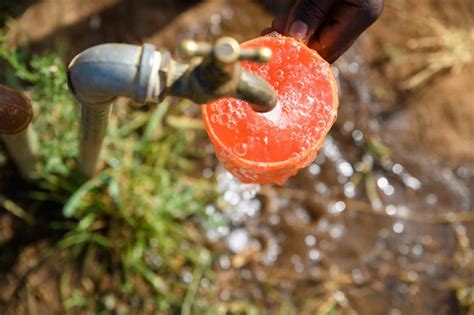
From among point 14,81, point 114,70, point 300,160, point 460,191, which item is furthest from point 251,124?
point 460,191

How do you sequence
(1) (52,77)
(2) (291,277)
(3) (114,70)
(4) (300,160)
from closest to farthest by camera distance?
(3) (114,70) → (4) (300,160) → (1) (52,77) → (2) (291,277)

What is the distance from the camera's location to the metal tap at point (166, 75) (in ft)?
3.26

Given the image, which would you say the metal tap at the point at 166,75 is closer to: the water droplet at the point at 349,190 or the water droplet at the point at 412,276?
the water droplet at the point at 349,190

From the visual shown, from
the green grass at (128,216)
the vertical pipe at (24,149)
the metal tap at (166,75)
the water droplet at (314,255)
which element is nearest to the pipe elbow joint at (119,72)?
the metal tap at (166,75)

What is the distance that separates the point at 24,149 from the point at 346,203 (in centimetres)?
131

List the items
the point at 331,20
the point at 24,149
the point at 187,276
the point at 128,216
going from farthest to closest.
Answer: the point at 187,276 < the point at 128,216 < the point at 24,149 < the point at 331,20

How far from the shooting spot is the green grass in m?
2.13

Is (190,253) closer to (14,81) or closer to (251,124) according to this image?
(14,81)

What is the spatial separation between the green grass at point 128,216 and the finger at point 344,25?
0.82 meters

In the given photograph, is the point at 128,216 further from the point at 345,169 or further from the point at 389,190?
the point at 389,190

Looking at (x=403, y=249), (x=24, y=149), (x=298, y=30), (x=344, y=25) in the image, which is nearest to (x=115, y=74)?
(x=298, y=30)

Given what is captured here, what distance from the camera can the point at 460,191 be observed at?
105 inches

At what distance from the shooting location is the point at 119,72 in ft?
3.63

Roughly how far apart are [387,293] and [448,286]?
262 mm
